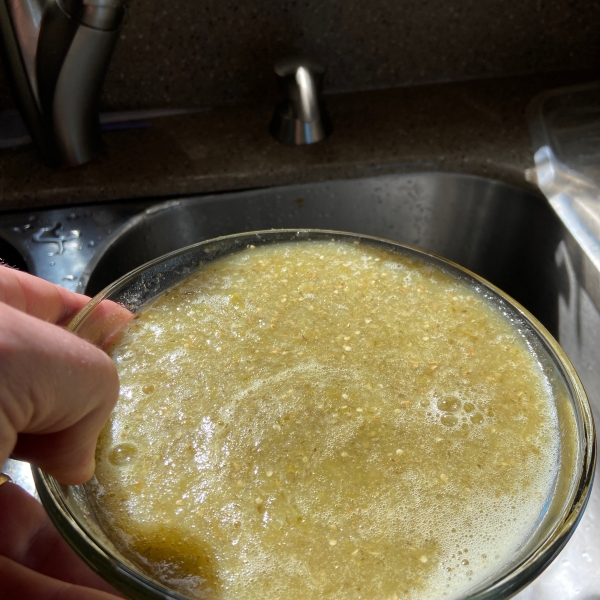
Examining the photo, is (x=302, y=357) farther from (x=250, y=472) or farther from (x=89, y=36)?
(x=89, y=36)

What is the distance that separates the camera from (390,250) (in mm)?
797

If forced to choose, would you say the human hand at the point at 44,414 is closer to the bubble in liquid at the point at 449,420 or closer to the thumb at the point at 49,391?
the thumb at the point at 49,391

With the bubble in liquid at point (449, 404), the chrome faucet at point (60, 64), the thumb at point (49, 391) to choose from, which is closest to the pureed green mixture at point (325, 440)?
the bubble in liquid at point (449, 404)

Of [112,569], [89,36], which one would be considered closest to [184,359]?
[112,569]

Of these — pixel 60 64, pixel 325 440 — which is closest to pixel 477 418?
pixel 325 440

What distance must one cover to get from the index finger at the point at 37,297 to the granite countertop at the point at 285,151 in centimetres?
46

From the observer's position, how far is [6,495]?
65cm

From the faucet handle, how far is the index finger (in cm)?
62

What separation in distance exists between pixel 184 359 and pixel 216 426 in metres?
0.10

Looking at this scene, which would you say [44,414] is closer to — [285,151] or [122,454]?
[122,454]

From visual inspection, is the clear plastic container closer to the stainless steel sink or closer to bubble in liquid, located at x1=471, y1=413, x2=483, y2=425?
the stainless steel sink

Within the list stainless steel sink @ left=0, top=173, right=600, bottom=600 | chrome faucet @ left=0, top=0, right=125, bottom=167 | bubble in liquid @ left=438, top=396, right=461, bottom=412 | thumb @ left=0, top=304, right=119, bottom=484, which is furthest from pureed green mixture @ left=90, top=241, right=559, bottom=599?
chrome faucet @ left=0, top=0, right=125, bottom=167

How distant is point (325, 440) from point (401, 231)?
30.9 inches

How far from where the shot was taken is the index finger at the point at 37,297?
0.61m
